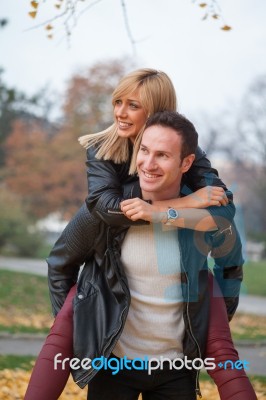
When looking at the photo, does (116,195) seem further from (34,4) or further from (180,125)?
(34,4)

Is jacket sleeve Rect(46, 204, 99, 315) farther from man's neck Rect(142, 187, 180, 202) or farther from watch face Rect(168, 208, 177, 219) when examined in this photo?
watch face Rect(168, 208, 177, 219)

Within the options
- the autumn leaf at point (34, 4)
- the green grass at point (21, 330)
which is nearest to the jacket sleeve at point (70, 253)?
the autumn leaf at point (34, 4)

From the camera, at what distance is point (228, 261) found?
348 cm

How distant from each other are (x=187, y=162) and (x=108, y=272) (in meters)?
0.63

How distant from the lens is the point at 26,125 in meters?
42.8

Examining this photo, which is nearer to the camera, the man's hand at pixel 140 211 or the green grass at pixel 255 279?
the man's hand at pixel 140 211

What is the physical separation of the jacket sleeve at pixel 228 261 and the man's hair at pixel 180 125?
422 mm

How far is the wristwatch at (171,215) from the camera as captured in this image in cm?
322

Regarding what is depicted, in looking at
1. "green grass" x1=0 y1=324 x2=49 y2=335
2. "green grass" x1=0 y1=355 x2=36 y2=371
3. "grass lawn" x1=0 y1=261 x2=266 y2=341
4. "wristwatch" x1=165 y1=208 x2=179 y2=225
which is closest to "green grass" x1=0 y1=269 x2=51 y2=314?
"grass lawn" x1=0 y1=261 x2=266 y2=341

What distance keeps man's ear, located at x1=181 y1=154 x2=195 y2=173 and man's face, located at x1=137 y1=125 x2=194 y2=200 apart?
0.9 inches

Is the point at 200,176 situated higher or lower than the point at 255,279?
lower

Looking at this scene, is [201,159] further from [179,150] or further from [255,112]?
[255,112]

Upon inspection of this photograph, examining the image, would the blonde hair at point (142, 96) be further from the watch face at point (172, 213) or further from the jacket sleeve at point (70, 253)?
the watch face at point (172, 213)

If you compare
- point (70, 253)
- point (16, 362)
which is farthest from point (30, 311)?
point (70, 253)
